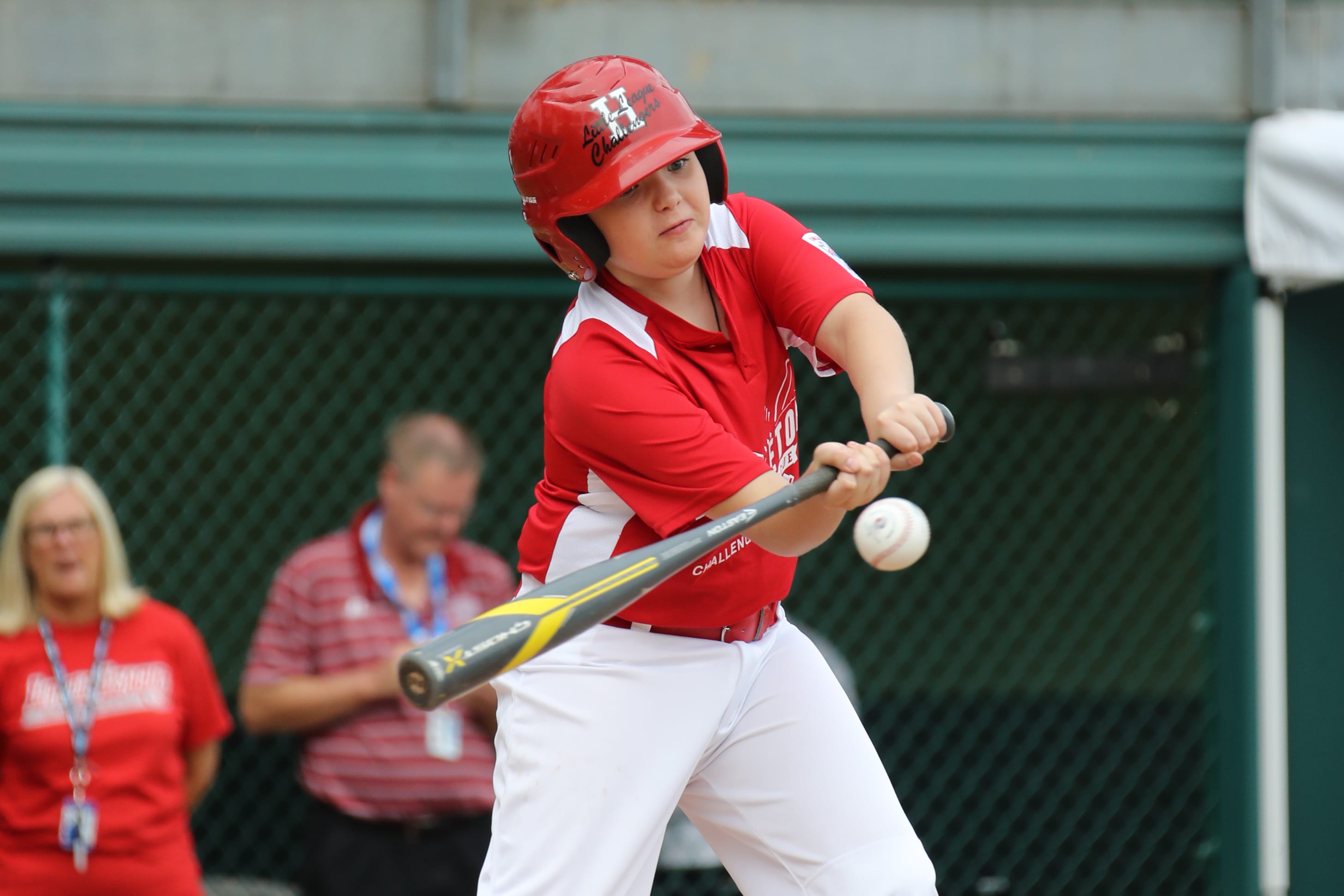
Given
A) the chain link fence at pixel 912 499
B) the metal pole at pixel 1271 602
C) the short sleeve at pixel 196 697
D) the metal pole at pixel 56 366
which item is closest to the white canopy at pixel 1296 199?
the metal pole at pixel 1271 602

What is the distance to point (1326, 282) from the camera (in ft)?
12.7

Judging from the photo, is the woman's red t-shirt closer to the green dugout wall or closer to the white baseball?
the green dugout wall

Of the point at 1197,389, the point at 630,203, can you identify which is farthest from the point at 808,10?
the point at 630,203

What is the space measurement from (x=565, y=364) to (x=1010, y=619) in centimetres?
405

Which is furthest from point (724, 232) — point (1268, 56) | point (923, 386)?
point (923, 386)

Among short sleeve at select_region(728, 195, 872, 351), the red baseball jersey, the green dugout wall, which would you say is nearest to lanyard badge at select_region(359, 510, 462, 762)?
the green dugout wall

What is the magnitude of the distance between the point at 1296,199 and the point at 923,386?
196cm

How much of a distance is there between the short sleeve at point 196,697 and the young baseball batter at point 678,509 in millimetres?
1569

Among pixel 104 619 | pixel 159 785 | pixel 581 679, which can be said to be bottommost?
pixel 159 785

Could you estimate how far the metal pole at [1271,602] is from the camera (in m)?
3.92

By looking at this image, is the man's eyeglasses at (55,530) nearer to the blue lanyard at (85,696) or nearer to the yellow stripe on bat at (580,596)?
the blue lanyard at (85,696)

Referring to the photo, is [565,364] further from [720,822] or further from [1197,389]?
[1197,389]

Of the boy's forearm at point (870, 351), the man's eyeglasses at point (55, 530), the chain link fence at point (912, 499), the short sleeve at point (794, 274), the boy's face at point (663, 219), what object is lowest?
the chain link fence at point (912, 499)

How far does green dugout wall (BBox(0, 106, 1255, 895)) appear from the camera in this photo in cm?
413
